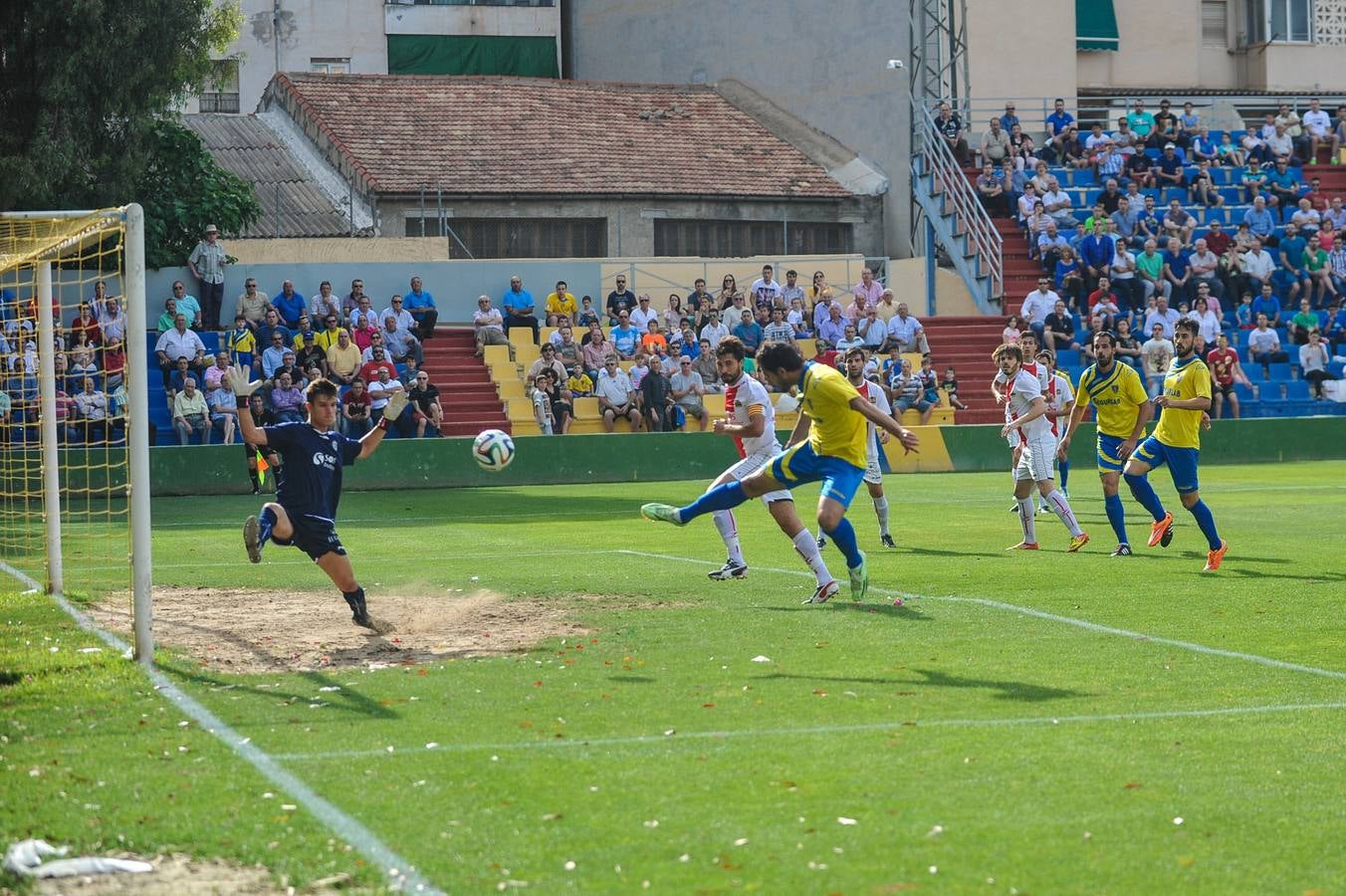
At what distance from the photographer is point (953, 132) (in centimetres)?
4206

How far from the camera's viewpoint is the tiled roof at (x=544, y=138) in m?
41.8

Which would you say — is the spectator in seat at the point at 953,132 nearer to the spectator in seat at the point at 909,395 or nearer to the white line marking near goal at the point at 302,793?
the spectator in seat at the point at 909,395

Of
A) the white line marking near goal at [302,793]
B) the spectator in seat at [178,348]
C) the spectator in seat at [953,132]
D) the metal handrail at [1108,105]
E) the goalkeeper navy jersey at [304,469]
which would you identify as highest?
the metal handrail at [1108,105]

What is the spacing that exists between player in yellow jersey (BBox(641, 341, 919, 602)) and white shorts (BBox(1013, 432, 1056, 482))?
560cm

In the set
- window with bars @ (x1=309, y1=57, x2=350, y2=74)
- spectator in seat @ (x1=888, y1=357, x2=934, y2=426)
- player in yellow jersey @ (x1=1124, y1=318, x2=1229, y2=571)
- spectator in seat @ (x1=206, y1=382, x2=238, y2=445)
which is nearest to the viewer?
player in yellow jersey @ (x1=1124, y1=318, x2=1229, y2=571)

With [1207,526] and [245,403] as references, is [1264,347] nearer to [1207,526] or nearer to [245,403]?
[1207,526]

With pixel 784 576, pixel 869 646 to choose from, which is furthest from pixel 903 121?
pixel 869 646

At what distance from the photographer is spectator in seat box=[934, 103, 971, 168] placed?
42000mm

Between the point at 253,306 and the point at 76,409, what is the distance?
583 cm

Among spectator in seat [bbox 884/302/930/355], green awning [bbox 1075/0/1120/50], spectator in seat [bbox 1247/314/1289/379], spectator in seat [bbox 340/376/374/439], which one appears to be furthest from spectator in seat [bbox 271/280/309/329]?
green awning [bbox 1075/0/1120/50]

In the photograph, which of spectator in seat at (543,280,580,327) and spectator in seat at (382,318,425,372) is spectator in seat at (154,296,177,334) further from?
spectator in seat at (543,280,580,327)

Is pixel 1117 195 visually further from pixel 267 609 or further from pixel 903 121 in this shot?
pixel 267 609

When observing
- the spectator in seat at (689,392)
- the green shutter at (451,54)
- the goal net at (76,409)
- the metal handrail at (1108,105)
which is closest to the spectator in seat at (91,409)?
the goal net at (76,409)

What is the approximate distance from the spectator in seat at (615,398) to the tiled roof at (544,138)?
9.83m
